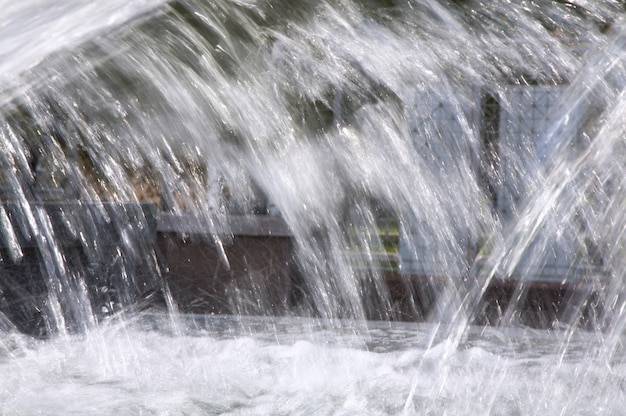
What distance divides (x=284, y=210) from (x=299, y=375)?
1.50 meters

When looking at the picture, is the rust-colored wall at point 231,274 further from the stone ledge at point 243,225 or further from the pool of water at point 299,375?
the pool of water at point 299,375

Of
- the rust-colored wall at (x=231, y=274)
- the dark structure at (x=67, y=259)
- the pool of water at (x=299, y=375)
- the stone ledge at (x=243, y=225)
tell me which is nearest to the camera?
the pool of water at (x=299, y=375)

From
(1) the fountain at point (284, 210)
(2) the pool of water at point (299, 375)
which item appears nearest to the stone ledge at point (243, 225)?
(1) the fountain at point (284, 210)

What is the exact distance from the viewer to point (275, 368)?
2.00m

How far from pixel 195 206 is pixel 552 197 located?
2.29 meters

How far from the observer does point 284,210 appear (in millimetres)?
3369

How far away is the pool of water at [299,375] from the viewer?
5.41ft

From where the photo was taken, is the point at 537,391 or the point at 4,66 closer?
the point at 4,66

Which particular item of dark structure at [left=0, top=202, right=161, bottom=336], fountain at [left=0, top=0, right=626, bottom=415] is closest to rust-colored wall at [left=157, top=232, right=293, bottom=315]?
fountain at [left=0, top=0, right=626, bottom=415]

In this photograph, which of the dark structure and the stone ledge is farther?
the stone ledge

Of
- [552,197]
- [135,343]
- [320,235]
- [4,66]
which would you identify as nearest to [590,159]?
[552,197]

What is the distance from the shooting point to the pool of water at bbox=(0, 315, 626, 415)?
1.65 meters

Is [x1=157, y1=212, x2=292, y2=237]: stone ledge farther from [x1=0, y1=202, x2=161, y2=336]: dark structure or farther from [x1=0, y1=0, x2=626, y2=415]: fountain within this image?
[x1=0, y1=202, x2=161, y2=336]: dark structure

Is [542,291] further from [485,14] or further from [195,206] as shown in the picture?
[485,14]
